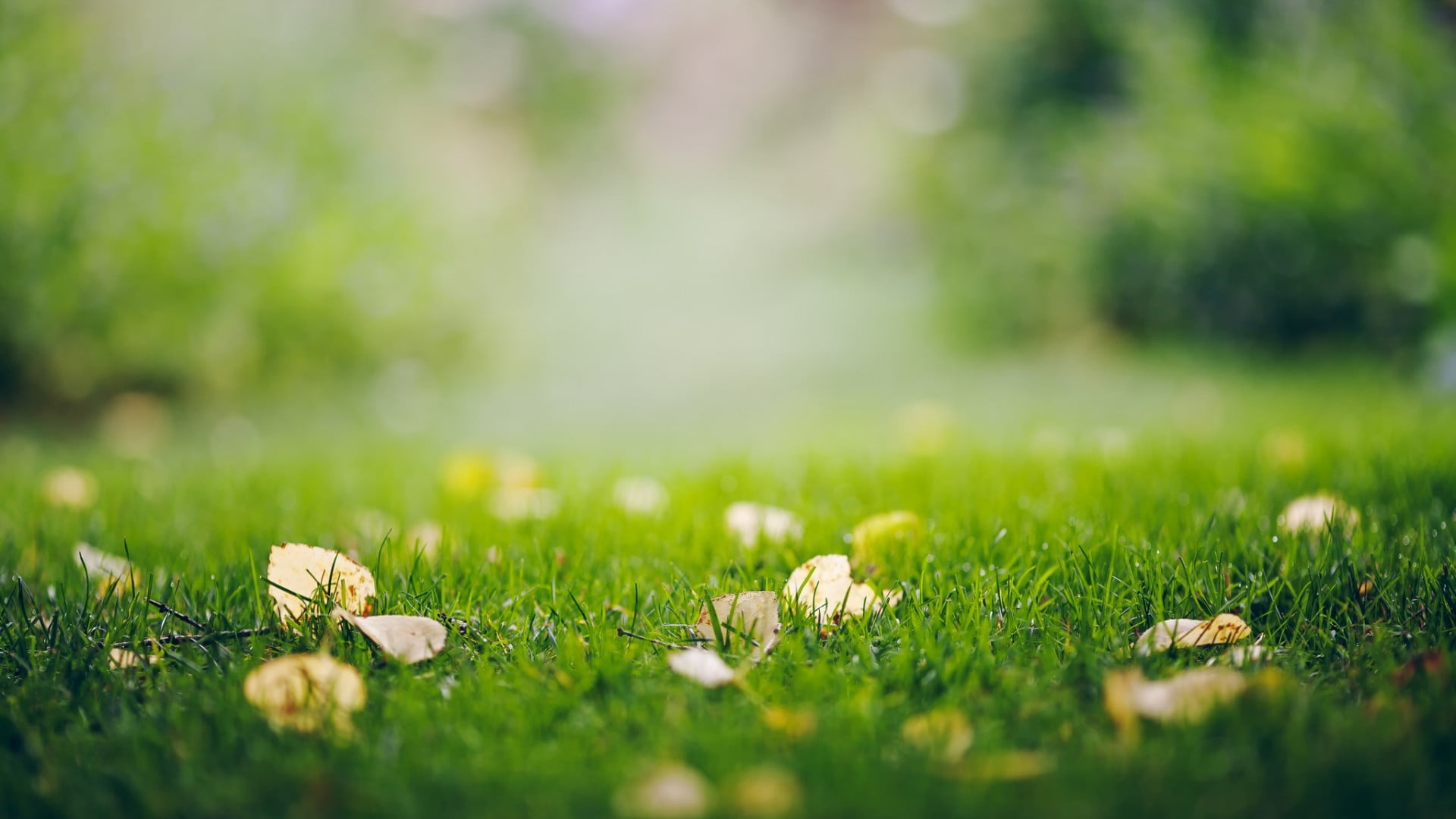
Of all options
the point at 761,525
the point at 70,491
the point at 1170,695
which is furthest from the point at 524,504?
the point at 1170,695

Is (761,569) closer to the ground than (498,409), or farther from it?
farther from it

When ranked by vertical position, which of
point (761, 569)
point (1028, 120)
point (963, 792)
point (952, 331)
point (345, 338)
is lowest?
point (952, 331)

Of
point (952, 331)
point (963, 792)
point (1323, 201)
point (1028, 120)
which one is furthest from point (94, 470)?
point (1028, 120)

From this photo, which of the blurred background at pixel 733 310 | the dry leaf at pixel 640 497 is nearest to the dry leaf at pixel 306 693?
the dry leaf at pixel 640 497

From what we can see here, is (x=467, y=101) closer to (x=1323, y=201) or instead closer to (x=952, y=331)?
(x=952, y=331)

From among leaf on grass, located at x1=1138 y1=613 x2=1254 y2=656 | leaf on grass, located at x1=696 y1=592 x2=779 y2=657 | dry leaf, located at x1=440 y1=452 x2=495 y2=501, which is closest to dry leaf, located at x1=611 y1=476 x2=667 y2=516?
dry leaf, located at x1=440 y1=452 x2=495 y2=501
